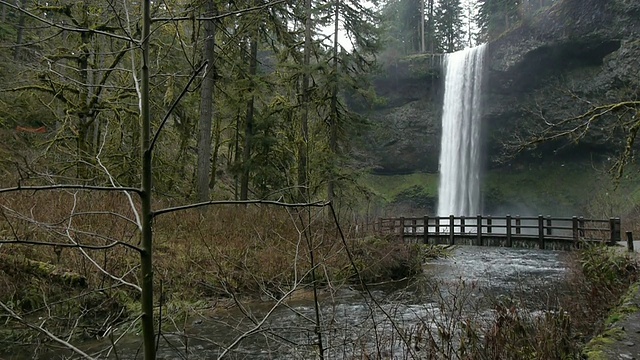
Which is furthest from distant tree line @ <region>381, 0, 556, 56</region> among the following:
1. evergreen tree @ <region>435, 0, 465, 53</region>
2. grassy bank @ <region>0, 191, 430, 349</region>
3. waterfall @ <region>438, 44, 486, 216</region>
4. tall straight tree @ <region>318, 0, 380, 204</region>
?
grassy bank @ <region>0, 191, 430, 349</region>

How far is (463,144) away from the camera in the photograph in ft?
116

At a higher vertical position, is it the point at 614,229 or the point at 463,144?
the point at 463,144

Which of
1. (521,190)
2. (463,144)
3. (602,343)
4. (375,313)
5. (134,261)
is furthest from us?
(521,190)

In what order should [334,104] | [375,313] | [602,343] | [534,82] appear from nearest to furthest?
[602,343], [375,313], [334,104], [534,82]

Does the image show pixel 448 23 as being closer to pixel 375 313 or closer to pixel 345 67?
pixel 345 67

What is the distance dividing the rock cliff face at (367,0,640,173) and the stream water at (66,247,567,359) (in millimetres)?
16138

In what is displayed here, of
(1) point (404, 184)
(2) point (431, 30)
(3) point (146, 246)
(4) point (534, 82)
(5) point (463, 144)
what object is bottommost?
(3) point (146, 246)

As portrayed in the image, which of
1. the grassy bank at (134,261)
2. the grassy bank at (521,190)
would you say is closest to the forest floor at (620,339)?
the grassy bank at (134,261)

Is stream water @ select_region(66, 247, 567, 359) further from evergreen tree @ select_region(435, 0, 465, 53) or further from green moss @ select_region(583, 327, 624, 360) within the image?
evergreen tree @ select_region(435, 0, 465, 53)

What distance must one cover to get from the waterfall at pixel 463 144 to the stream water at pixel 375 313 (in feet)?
53.6

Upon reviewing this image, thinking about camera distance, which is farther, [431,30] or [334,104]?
[431,30]

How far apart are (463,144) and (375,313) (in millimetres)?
30479

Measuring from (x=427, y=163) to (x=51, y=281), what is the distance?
1542 inches

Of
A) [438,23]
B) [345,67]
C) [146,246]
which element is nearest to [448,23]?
[438,23]
